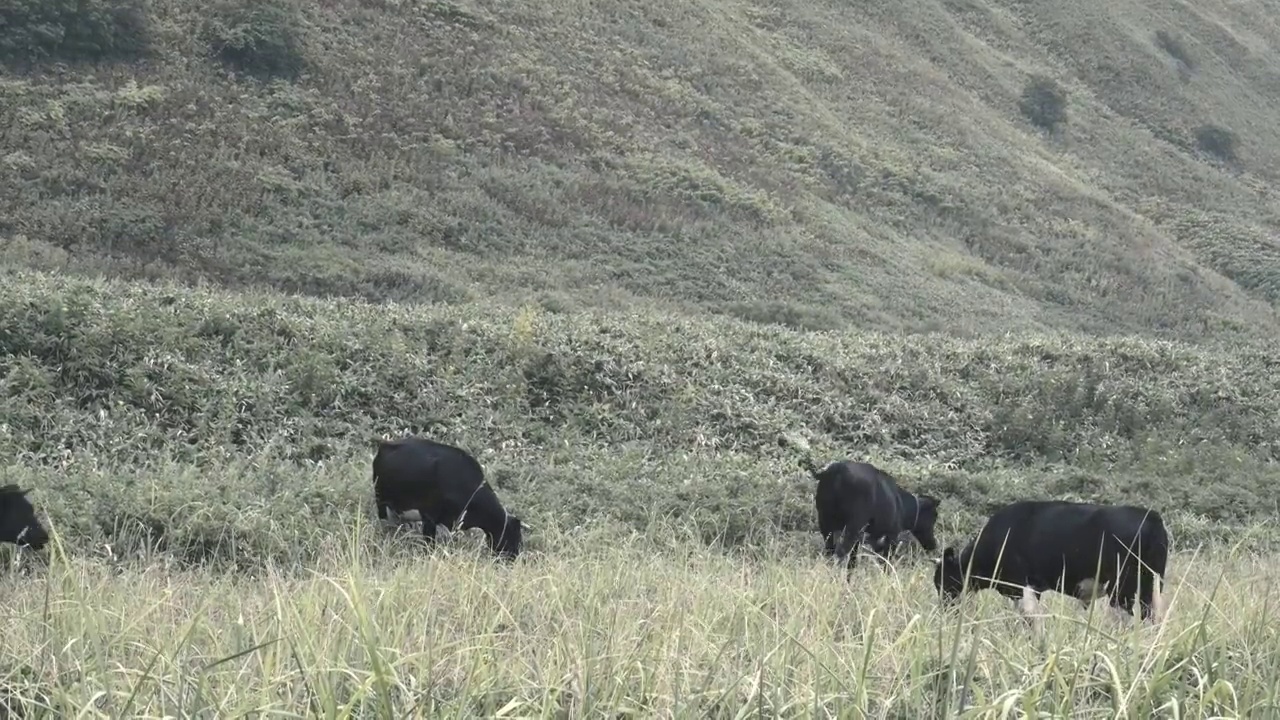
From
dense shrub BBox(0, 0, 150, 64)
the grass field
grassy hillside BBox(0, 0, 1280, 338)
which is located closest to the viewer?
the grass field

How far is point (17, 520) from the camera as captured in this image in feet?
25.7

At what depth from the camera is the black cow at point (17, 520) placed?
25.6 feet

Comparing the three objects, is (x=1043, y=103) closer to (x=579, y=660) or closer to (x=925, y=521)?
(x=925, y=521)

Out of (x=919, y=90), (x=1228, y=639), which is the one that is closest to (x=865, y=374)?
(x=1228, y=639)

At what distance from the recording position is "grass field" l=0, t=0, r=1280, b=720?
409cm

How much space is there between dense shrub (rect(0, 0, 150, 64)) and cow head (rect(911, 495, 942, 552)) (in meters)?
25.8

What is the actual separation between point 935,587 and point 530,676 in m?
4.12

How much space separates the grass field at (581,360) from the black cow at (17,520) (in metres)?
0.26

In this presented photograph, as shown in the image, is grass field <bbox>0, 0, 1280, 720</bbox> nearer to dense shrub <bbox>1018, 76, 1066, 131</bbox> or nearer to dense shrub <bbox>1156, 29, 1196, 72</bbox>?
dense shrub <bbox>1018, 76, 1066, 131</bbox>

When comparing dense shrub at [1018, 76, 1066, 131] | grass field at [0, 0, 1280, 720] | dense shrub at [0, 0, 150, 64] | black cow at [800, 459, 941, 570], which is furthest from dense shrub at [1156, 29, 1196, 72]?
black cow at [800, 459, 941, 570]

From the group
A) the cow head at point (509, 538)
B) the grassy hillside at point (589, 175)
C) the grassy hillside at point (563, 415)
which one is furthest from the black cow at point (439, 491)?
the grassy hillside at point (589, 175)

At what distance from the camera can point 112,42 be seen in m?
29.7

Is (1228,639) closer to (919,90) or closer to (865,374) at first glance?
(865,374)

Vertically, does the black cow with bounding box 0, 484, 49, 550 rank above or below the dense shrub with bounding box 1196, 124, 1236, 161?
below
